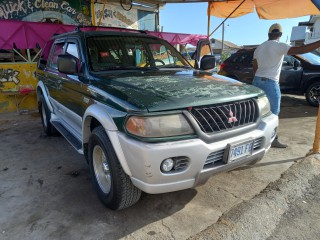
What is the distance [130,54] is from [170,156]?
1.90m

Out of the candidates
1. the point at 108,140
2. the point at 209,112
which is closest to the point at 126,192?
the point at 108,140

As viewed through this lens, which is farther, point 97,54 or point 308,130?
point 308,130

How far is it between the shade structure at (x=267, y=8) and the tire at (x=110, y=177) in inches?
290

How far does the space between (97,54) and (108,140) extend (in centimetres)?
135

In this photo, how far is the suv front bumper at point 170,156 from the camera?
2152mm

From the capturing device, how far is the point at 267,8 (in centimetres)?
863

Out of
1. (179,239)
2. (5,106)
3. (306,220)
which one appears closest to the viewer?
(179,239)

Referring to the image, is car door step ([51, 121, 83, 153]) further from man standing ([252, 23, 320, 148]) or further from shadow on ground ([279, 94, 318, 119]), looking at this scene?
shadow on ground ([279, 94, 318, 119])

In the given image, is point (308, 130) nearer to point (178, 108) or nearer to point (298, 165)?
point (298, 165)

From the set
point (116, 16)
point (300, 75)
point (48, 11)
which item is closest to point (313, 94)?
point (300, 75)

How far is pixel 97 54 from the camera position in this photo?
3.39m

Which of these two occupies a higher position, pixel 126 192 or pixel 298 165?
pixel 126 192

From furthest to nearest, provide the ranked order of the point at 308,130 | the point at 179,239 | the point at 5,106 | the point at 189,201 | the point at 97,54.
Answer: the point at 5,106 < the point at 308,130 < the point at 97,54 < the point at 189,201 < the point at 179,239

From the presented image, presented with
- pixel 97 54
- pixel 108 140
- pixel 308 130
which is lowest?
pixel 308 130
